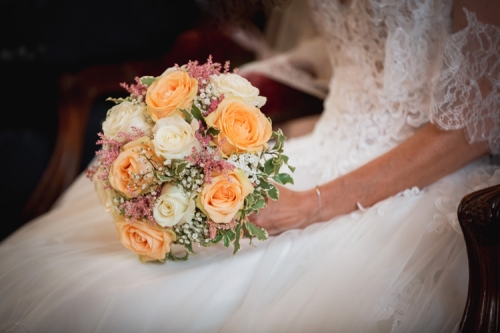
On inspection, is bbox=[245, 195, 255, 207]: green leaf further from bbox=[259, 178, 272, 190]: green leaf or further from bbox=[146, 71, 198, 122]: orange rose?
bbox=[146, 71, 198, 122]: orange rose

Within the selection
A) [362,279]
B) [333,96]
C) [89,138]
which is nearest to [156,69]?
[89,138]

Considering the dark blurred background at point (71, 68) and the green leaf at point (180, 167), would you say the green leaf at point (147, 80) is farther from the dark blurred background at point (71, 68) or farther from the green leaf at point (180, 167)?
the dark blurred background at point (71, 68)

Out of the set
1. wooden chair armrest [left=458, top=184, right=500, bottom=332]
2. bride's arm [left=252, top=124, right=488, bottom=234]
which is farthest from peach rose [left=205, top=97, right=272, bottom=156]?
wooden chair armrest [left=458, top=184, right=500, bottom=332]

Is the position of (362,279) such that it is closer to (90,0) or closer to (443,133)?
(443,133)

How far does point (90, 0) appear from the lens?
2.99m


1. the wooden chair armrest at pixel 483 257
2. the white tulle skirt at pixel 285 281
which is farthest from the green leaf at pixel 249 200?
the wooden chair armrest at pixel 483 257

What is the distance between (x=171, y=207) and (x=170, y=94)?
19 centimetres

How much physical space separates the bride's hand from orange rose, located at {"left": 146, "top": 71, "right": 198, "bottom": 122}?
11.3 inches

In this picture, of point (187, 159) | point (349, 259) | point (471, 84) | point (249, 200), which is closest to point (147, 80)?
point (187, 159)

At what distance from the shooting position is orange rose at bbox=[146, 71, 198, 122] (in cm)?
83

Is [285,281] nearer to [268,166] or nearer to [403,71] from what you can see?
[268,166]

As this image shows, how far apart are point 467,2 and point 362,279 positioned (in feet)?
1.88

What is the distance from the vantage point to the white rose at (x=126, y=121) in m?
0.86

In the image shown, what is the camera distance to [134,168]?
32.3 inches
